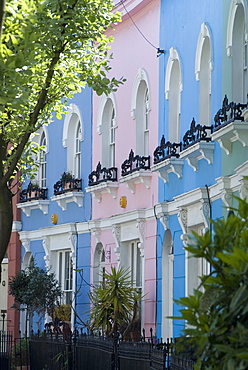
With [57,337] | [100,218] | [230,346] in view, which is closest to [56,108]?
[57,337]

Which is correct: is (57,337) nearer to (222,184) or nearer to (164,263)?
(164,263)

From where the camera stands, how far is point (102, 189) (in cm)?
2028

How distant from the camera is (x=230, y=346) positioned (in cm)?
433

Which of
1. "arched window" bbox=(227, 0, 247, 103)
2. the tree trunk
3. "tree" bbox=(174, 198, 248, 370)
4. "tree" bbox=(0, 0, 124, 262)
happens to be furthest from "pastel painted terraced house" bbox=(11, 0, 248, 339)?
"tree" bbox=(174, 198, 248, 370)

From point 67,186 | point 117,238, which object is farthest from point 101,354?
point 67,186

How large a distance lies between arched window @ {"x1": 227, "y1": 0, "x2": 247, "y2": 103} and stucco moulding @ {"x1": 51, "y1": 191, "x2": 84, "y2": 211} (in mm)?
8216

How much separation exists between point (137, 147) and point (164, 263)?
2746mm

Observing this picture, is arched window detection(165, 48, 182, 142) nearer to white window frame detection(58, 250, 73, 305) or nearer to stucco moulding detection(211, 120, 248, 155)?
stucco moulding detection(211, 120, 248, 155)

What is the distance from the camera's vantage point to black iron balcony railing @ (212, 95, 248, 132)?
1316cm

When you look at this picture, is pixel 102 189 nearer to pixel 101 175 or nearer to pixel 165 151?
pixel 101 175

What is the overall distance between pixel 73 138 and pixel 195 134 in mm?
7730

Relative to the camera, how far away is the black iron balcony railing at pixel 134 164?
1827 cm

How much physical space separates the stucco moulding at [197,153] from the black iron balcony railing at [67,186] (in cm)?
627

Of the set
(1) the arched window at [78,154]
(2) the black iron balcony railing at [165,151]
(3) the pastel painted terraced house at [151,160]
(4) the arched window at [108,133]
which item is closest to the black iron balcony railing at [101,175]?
(3) the pastel painted terraced house at [151,160]
